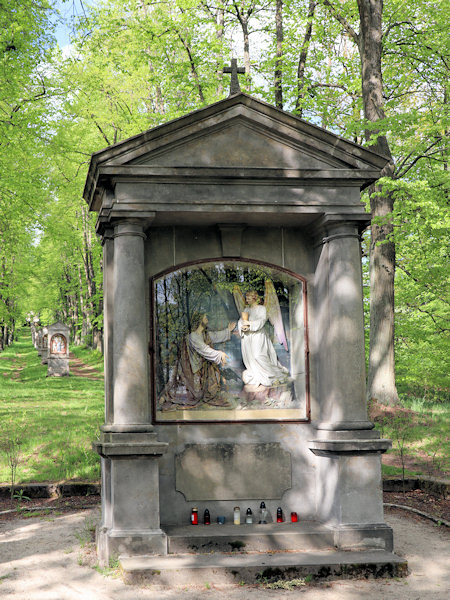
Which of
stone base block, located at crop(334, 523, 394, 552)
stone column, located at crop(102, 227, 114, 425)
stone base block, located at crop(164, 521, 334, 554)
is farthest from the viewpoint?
stone column, located at crop(102, 227, 114, 425)

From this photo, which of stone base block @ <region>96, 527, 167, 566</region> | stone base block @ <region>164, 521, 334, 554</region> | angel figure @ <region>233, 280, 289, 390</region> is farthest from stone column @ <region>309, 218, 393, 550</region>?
stone base block @ <region>96, 527, 167, 566</region>

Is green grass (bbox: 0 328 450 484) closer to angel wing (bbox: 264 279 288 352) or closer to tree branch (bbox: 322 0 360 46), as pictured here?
angel wing (bbox: 264 279 288 352)

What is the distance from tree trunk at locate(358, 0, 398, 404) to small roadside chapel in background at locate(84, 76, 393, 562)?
25.0ft

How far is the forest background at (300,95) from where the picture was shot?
1533 cm

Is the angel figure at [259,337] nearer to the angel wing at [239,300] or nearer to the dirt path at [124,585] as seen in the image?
the angel wing at [239,300]

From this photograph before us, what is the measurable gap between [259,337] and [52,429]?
7.50 meters

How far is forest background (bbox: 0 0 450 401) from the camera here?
15328 millimetres

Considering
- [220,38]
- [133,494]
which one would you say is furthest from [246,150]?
[220,38]

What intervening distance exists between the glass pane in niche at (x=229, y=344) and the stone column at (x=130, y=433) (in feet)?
1.38

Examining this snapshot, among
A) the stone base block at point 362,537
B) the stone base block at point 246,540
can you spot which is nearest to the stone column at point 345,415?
the stone base block at point 362,537

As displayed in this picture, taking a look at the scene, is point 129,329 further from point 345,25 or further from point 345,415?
point 345,25

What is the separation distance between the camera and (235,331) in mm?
8008

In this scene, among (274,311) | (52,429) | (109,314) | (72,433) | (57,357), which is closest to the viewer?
(109,314)

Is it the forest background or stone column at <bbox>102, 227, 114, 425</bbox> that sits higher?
the forest background
